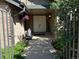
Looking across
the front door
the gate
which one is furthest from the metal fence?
the front door

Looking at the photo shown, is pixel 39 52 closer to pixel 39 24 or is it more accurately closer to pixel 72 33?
pixel 72 33

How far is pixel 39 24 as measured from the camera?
2152 centimetres

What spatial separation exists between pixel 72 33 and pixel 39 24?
15.9m

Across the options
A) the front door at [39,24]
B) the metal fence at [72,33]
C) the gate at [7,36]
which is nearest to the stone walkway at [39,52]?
the gate at [7,36]

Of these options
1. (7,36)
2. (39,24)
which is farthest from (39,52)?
(39,24)

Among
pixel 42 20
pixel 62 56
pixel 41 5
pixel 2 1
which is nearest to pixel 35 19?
pixel 42 20

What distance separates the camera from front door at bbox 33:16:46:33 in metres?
21.4

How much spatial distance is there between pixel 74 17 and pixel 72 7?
31 centimetres

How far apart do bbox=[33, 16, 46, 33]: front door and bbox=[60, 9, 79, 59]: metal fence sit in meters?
15.3

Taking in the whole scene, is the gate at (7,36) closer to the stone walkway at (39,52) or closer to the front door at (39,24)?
the stone walkway at (39,52)

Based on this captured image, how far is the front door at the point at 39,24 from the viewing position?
842 inches

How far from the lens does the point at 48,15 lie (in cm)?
2141

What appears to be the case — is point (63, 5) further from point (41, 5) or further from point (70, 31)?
point (41, 5)

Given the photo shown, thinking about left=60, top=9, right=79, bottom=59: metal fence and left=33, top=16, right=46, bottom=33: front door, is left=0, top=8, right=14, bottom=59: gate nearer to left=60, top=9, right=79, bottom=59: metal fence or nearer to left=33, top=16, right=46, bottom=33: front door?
left=60, top=9, right=79, bottom=59: metal fence
